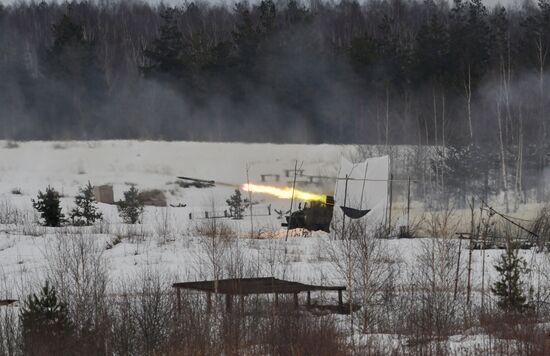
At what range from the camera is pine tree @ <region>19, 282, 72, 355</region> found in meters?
15.5

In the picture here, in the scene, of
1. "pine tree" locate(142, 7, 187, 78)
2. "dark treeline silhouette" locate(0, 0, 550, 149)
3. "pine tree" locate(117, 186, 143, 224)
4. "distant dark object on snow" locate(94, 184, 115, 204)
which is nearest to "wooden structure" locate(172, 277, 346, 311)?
Result: "pine tree" locate(117, 186, 143, 224)

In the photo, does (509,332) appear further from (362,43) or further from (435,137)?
(362,43)

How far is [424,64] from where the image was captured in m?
55.5

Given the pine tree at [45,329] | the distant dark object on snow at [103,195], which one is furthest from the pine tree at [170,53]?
the pine tree at [45,329]

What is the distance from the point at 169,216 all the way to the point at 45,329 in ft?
74.5

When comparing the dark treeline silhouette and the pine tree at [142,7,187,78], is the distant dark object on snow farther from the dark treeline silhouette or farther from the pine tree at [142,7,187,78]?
the pine tree at [142,7,187,78]

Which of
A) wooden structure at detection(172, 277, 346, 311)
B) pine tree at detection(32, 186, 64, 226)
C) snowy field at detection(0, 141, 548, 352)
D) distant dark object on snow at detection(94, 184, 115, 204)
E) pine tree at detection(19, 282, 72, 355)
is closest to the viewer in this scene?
pine tree at detection(19, 282, 72, 355)

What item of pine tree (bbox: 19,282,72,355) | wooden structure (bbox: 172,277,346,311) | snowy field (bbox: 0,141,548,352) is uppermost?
snowy field (bbox: 0,141,548,352)

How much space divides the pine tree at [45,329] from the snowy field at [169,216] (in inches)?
152

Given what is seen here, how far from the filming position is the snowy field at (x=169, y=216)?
85.9 feet

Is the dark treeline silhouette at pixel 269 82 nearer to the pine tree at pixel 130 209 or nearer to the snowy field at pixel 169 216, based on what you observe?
the snowy field at pixel 169 216

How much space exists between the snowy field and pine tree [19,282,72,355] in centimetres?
385

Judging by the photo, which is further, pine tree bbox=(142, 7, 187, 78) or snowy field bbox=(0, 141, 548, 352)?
pine tree bbox=(142, 7, 187, 78)

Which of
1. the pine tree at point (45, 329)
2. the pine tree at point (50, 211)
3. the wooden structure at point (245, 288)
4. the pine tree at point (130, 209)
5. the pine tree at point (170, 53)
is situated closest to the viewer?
the pine tree at point (45, 329)
